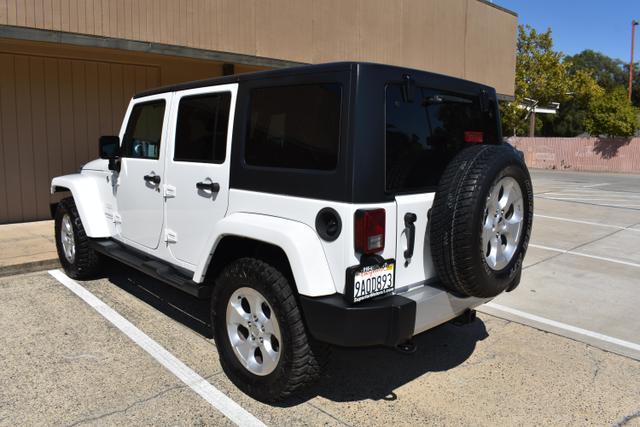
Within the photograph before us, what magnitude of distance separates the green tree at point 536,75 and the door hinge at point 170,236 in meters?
30.9

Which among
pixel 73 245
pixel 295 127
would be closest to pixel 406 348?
pixel 295 127

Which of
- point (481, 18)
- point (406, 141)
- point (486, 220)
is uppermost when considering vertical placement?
point (481, 18)

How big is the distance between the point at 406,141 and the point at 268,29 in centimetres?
725

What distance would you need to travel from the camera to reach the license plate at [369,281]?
2750 mm

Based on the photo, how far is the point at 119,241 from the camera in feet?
16.3

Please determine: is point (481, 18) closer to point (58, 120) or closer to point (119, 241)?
point (58, 120)

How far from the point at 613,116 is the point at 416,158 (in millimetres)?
31488

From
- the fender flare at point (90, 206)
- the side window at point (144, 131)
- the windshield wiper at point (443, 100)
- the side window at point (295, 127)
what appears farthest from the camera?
the fender flare at point (90, 206)

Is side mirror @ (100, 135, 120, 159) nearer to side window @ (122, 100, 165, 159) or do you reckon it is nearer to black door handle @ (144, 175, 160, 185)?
side window @ (122, 100, 165, 159)

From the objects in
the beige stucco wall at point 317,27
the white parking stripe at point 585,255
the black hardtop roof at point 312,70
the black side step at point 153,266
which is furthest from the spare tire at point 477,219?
the beige stucco wall at point 317,27

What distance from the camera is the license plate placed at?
9.02 ft

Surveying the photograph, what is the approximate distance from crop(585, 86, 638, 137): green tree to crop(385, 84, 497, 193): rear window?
3061 cm

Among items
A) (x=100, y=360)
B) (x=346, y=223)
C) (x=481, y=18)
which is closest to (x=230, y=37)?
(x=100, y=360)

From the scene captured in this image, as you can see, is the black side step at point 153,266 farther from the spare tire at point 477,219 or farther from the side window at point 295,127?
the spare tire at point 477,219
